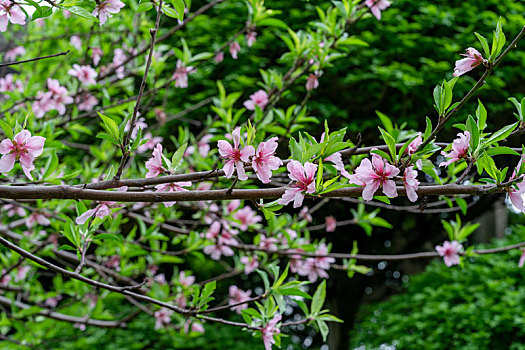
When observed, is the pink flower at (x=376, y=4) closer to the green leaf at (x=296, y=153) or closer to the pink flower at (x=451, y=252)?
the pink flower at (x=451, y=252)

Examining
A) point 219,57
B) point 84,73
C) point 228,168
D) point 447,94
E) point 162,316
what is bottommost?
point 162,316

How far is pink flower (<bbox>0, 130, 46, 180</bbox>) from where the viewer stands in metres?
0.97

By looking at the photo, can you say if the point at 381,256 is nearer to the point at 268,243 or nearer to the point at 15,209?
the point at 268,243

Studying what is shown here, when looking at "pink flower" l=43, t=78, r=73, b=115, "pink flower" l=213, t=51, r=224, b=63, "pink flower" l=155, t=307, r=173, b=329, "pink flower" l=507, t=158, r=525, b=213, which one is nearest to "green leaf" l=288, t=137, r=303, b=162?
"pink flower" l=507, t=158, r=525, b=213

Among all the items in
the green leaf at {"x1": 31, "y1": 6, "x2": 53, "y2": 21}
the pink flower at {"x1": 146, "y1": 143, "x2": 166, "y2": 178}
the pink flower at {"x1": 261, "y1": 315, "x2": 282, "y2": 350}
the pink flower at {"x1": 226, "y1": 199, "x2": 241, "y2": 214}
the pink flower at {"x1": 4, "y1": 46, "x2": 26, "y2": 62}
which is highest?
the pink flower at {"x1": 4, "y1": 46, "x2": 26, "y2": 62}

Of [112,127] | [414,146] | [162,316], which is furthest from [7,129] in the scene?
[162,316]

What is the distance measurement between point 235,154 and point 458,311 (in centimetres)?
334

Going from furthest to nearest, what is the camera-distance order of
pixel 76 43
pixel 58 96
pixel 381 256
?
pixel 76 43, pixel 58 96, pixel 381 256

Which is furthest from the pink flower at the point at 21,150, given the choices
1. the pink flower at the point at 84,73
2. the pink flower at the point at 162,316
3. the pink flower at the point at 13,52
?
the pink flower at the point at 13,52

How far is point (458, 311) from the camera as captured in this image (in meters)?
3.70

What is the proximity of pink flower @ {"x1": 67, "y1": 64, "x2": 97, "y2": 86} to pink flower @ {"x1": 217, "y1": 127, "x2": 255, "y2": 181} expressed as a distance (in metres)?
1.32

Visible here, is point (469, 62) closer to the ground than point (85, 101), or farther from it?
closer to the ground

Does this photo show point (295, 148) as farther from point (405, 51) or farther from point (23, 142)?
point (405, 51)

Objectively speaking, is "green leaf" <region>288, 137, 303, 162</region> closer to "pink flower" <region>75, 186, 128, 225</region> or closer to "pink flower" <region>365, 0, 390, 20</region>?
"pink flower" <region>75, 186, 128, 225</region>
